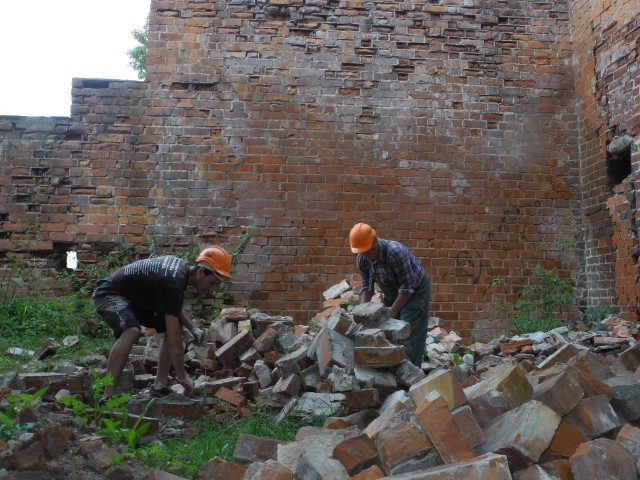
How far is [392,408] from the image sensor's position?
316cm

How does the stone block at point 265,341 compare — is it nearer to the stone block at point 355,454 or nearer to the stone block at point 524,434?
the stone block at point 355,454

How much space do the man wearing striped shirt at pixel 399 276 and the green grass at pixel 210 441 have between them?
138 cm

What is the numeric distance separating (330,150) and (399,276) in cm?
294

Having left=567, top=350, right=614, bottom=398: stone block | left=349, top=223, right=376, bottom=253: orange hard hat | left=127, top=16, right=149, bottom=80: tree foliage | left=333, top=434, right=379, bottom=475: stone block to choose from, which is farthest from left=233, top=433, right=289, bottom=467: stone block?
left=127, top=16, right=149, bottom=80: tree foliage

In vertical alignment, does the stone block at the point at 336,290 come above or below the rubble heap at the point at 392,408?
above

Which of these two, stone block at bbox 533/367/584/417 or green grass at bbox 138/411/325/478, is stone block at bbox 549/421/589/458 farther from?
green grass at bbox 138/411/325/478

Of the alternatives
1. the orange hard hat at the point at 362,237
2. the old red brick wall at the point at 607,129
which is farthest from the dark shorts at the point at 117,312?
the old red brick wall at the point at 607,129

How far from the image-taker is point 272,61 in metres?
7.58

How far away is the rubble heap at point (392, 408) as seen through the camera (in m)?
2.62

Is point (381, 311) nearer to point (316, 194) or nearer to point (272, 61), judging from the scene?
point (316, 194)

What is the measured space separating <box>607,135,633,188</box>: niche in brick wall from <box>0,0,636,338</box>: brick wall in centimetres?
43

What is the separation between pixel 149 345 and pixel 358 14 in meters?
5.07

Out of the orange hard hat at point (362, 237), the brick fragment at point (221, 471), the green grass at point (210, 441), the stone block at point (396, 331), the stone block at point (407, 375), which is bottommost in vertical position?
the green grass at point (210, 441)

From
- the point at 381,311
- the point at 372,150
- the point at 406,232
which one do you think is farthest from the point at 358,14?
the point at 381,311
